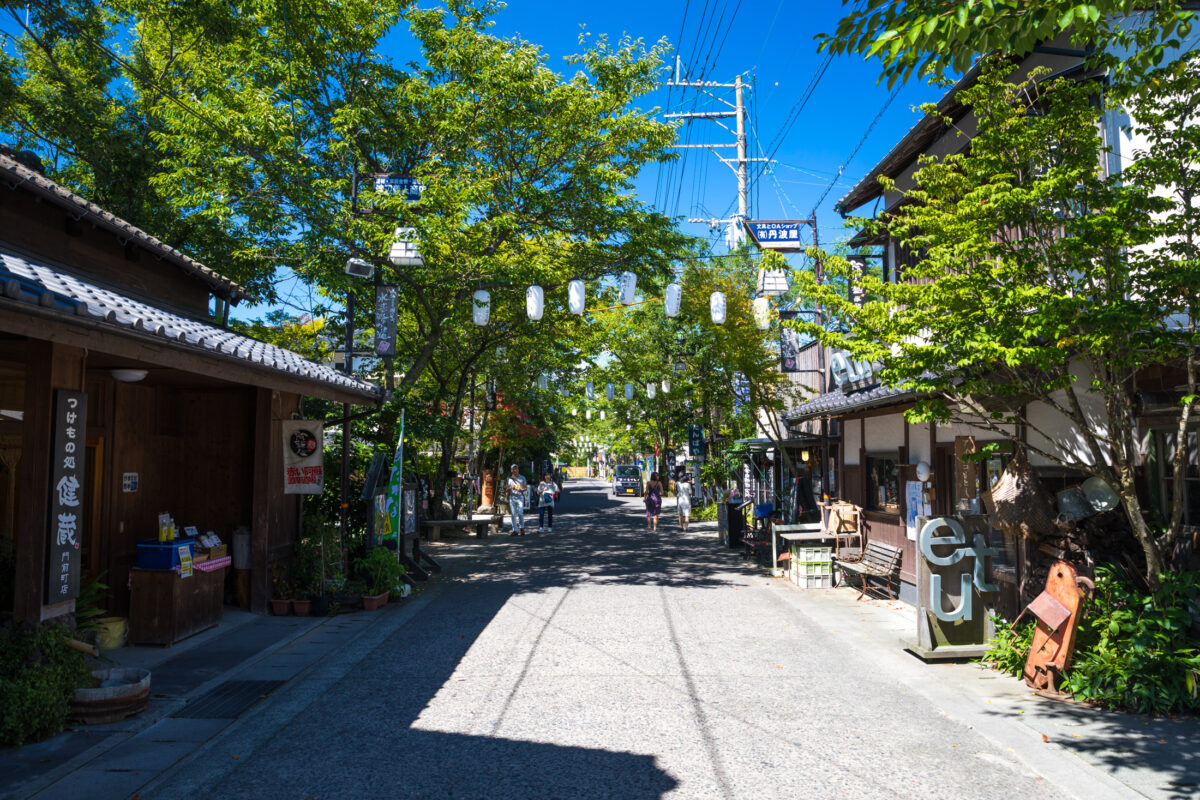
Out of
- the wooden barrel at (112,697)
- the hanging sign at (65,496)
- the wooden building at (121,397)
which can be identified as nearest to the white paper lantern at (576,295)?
the wooden building at (121,397)

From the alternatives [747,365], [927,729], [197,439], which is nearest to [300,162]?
[197,439]

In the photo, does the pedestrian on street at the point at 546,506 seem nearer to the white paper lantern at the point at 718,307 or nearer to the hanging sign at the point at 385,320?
the white paper lantern at the point at 718,307

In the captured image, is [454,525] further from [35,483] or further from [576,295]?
[35,483]

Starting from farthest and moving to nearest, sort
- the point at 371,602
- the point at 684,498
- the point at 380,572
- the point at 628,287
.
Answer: the point at 684,498
the point at 628,287
the point at 380,572
the point at 371,602

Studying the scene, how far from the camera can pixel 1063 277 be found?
7051mm

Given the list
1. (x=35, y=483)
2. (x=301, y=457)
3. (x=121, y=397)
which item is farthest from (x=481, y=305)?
(x=35, y=483)

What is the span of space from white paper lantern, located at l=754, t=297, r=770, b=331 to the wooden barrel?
14.5m

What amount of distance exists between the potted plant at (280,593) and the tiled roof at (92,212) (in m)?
4.68

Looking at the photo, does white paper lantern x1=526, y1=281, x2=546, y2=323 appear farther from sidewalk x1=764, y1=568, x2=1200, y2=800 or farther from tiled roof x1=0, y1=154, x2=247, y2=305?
sidewalk x1=764, y1=568, x2=1200, y2=800

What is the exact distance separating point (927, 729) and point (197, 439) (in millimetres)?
9994

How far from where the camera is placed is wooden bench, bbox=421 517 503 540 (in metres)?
20.5

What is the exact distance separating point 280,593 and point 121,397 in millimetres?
3470

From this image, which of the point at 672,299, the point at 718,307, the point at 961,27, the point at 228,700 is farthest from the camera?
the point at 718,307

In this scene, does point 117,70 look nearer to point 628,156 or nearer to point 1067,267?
point 628,156
